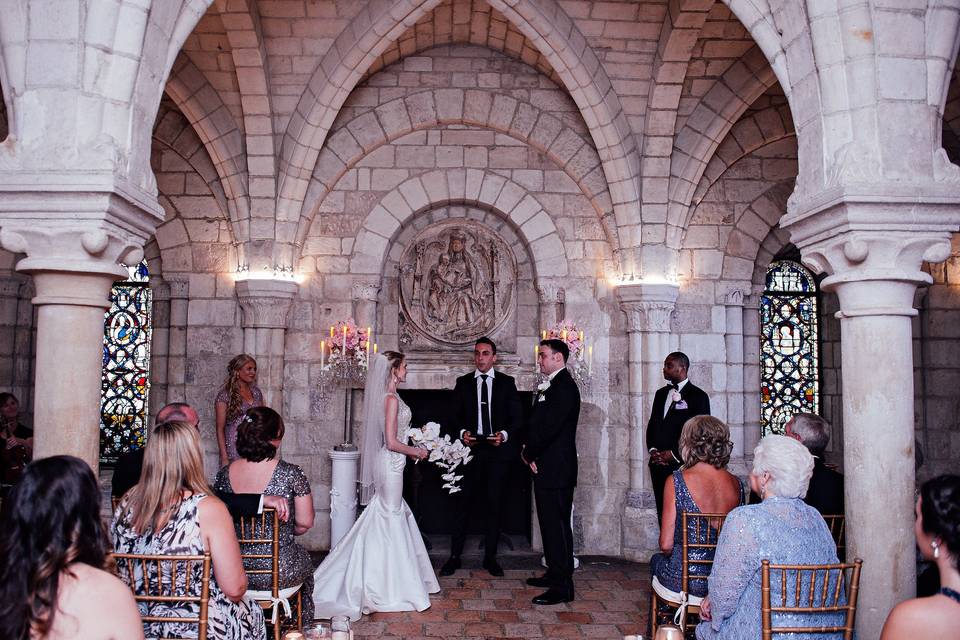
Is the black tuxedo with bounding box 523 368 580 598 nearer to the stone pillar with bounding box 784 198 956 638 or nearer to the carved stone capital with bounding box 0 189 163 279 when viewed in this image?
the stone pillar with bounding box 784 198 956 638

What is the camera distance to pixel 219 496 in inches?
129

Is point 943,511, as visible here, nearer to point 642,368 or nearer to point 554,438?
point 554,438

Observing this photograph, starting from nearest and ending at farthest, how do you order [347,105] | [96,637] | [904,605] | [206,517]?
[96,637], [904,605], [206,517], [347,105]

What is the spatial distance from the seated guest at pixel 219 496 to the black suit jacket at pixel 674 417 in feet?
9.88

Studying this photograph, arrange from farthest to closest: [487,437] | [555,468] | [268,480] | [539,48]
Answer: [539,48]
[487,437]
[555,468]
[268,480]

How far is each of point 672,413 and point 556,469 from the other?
97 centimetres

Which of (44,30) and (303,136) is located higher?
(303,136)

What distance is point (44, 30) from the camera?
10.5 feet

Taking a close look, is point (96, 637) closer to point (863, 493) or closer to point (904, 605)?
point (904, 605)

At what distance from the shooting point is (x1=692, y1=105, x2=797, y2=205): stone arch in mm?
6930

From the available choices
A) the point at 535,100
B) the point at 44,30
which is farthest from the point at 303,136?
the point at 44,30

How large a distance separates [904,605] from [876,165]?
207cm

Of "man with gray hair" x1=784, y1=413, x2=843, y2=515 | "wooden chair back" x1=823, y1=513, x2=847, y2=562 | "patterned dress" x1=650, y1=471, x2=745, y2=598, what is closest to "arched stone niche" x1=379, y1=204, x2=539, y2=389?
"patterned dress" x1=650, y1=471, x2=745, y2=598

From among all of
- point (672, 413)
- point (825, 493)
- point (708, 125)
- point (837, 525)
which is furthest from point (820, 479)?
point (708, 125)
